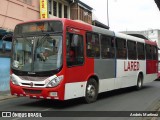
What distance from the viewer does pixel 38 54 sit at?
1278 cm

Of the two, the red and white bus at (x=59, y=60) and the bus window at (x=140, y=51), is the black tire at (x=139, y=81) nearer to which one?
the bus window at (x=140, y=51)

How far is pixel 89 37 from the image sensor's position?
47.1 feet

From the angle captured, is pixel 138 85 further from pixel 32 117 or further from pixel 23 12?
pixel 32 117

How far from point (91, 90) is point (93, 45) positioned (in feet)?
5.70

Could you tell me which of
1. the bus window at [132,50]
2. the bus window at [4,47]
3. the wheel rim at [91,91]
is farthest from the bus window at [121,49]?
the bus window at [4,47]

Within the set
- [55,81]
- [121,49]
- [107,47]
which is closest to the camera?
[55,81]

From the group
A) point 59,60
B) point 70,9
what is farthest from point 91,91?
point 70,9

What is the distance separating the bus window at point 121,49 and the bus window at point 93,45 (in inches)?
91.9

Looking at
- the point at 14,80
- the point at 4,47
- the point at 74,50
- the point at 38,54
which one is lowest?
the point at 14,80

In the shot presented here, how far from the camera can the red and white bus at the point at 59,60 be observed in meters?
12.4

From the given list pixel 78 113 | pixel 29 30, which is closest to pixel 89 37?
pixel 29 30

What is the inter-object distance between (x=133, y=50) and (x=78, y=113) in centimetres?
845

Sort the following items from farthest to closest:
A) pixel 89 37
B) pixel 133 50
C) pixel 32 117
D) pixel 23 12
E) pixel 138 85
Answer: pixel 23 12 < pixel 138 85 < pixel 133 50 < pixel 89 37 < pixel 32 117

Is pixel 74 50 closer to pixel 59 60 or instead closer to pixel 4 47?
pixel 59 60
